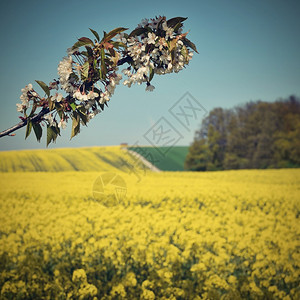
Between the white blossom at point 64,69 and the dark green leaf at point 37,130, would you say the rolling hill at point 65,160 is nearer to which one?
the dark green leaf at point 37,130


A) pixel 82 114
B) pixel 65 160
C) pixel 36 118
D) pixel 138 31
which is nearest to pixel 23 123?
pixel 36 118

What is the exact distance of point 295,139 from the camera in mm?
30234

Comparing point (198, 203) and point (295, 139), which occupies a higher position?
point (295, 139)

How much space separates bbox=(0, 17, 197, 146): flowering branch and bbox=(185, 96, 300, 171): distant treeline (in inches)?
1249

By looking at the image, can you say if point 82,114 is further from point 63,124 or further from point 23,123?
point 23,123

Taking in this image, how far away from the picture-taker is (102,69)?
3.92 ft

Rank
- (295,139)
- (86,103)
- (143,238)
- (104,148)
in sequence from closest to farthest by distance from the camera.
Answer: (86,103) → (143,238) → (295,139) → (104,148)

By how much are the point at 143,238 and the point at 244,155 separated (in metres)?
29.2

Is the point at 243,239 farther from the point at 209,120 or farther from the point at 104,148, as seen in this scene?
the point at 104,148

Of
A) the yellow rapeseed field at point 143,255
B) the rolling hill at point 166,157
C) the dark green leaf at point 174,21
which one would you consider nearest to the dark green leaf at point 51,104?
the dark green leaf at point 174,21

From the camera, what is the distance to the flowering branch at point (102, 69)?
123 cm

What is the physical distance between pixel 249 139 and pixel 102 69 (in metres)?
32.9

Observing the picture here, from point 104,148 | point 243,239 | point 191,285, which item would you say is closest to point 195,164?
point 104,148

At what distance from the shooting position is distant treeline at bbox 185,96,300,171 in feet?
102
